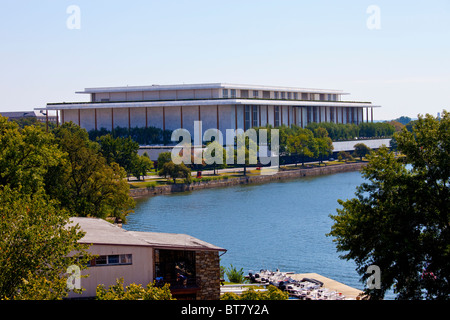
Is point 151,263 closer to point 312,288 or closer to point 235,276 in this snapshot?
point 312,288


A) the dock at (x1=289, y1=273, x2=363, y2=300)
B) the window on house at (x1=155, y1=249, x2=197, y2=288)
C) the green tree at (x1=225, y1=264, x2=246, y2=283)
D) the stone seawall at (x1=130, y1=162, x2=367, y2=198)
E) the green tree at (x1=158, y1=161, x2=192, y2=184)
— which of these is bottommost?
the dock at (x1=289, y1=273, x2=363, y2=300)

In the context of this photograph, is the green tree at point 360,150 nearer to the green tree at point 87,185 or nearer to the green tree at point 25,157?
the green tree at point 87,185

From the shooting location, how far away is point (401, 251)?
61.6 feet

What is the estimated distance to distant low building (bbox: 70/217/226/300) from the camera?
63.1 feet

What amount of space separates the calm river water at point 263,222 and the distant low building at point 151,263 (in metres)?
13.2

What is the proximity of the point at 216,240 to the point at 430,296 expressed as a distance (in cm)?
2584

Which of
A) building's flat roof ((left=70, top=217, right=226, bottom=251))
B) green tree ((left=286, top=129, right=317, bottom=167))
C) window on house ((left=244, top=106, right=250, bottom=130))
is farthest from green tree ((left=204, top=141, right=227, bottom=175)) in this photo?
building's flat roof ((left=70, top=217, right=226, bottom=251))

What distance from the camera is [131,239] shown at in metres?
20.6

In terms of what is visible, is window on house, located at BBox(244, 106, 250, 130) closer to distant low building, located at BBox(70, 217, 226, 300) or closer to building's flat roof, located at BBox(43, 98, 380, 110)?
building's flat roof, located at BBox(43, 98, 380, 110)

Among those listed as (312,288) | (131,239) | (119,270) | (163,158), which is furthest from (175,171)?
(119,270)

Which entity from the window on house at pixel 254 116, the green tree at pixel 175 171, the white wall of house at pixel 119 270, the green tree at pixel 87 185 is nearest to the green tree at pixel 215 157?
the green tree at pixel 175 171

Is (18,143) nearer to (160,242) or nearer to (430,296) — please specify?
(160,242)

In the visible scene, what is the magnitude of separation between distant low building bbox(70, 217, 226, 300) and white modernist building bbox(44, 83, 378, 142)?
267ft
